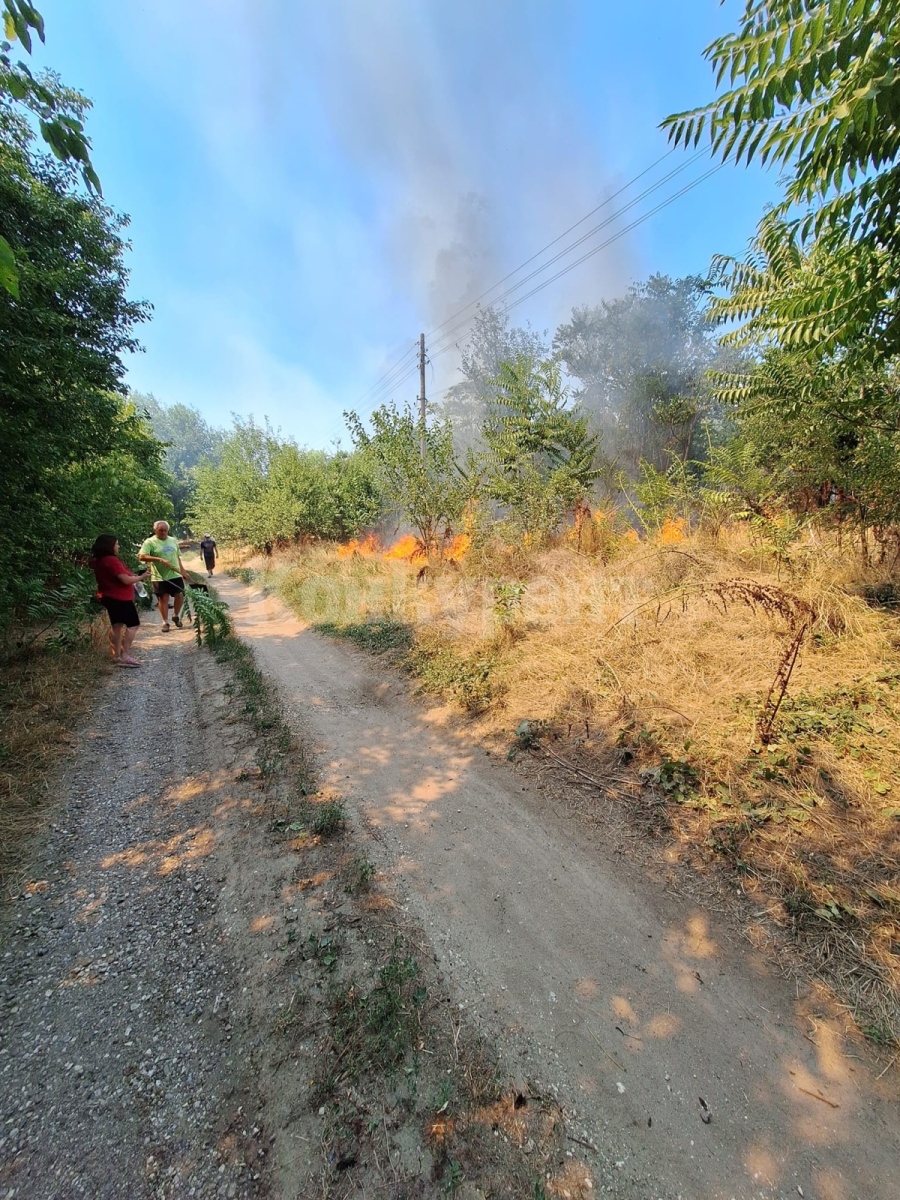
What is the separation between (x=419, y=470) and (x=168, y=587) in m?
5.51

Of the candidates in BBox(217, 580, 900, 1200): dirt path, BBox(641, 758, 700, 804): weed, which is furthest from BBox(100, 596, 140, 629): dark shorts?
BBox(641, 758, 700, 804): weed

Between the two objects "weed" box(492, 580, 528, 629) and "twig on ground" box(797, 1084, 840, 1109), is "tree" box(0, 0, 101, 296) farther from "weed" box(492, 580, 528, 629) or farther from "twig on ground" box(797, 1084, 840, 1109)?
"weed" box(492, 580, 528, 629)

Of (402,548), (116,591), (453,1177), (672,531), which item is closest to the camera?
(453,1177)

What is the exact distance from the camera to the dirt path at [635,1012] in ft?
4.25

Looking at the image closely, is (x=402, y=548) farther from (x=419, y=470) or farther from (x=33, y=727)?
(x=33, y=727)

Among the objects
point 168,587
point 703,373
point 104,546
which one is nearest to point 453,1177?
point 104,546

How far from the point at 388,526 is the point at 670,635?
16885 mm

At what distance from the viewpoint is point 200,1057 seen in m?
1.51

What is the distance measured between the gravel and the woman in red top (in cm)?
333

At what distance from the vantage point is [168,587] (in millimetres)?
7680

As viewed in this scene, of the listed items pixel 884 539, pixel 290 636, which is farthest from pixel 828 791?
pixel 290 636

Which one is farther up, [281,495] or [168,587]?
[281,495]

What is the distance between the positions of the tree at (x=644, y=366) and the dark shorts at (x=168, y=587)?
2309 cm

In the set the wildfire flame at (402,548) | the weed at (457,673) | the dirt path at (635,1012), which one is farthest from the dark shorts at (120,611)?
the wildfire flame at (402,548)
